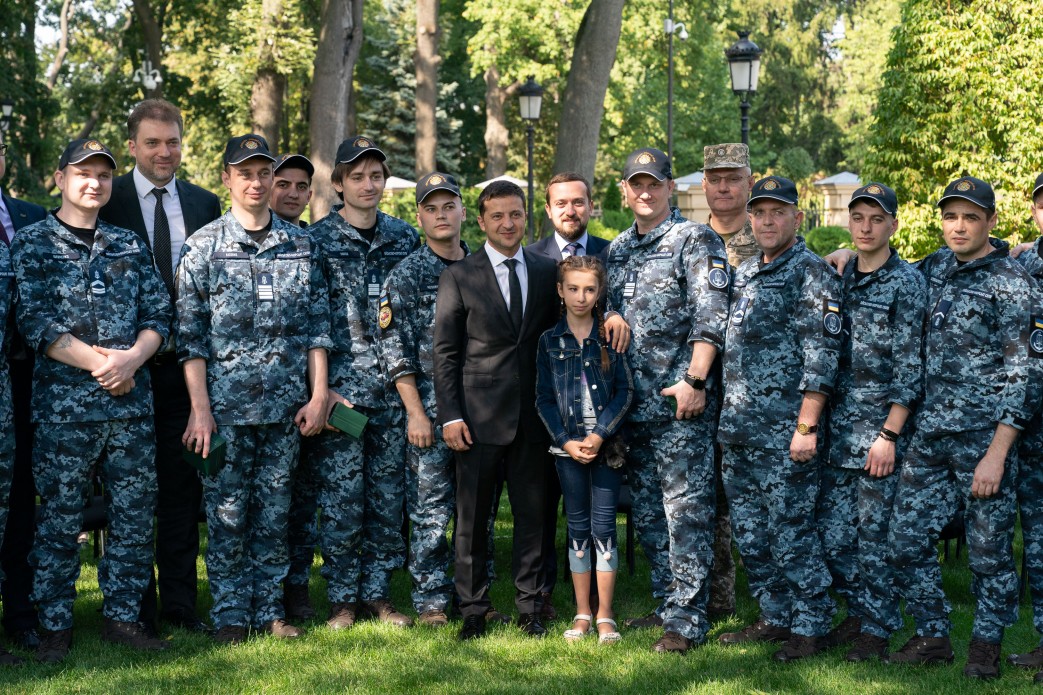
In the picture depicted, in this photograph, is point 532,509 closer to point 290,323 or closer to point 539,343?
point 539,343

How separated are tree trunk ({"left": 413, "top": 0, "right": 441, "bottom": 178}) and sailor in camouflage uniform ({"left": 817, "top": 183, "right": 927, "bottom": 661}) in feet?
61.3

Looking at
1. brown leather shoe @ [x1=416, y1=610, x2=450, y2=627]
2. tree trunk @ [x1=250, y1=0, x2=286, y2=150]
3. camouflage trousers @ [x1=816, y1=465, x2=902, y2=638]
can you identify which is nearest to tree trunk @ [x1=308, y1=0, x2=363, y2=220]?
tree trunk @ [x1=250, y1=0, x2=286, y2=150]

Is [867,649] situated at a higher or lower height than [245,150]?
lower

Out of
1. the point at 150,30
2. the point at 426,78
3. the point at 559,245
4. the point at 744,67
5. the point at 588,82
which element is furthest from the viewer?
the point at 426,78

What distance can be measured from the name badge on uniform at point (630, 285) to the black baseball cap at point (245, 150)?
6.29 ft

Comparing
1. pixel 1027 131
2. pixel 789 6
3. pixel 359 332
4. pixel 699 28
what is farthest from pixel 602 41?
pixel 789 6

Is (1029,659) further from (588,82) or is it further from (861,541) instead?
(588,82)

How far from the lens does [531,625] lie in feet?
19.0

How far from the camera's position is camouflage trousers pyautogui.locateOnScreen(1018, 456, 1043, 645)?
Answer: 5129 millimetres

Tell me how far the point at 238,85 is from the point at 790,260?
1880 cm

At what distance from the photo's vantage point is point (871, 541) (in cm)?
527

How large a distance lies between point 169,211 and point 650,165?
259 cm

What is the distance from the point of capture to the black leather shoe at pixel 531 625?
227 inches

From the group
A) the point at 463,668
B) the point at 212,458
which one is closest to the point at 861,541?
the point at 463,668
